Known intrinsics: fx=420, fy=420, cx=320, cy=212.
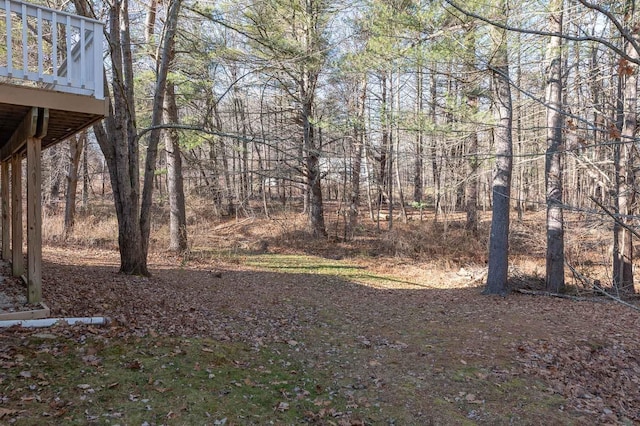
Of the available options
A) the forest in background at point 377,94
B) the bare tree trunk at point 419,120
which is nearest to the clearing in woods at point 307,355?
the forest in background at point 377,94

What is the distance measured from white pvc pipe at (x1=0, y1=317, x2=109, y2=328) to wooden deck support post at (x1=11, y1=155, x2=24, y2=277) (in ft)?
6.84

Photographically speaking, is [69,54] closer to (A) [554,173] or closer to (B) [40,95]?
(B) [40,95]

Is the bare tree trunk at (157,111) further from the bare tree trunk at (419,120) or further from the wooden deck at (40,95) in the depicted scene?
the bare tree trunk at (419,120)

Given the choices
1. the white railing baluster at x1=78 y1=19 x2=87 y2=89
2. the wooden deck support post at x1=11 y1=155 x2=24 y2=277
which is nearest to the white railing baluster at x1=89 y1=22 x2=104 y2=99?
the white railing baluster at x1=78 y1=19 x2=87 y2=89

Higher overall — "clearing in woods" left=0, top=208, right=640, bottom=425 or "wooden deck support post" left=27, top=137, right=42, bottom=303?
"wooden deck support post" left=27, top=137, right=42, bottom=303

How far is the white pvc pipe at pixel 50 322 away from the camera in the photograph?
448 centimetres

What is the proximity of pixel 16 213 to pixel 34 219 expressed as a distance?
1631 millimetres

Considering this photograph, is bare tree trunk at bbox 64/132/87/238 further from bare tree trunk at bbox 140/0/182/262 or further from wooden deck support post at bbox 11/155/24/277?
wooden deck support post at bbox 11/155/24/277

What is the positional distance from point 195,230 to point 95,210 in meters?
8.06

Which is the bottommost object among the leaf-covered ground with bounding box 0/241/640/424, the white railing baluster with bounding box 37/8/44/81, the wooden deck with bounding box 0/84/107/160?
the leaf-covered ground with bounding box 0/241/640/424

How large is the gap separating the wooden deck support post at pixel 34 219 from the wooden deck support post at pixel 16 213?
134 centimetres

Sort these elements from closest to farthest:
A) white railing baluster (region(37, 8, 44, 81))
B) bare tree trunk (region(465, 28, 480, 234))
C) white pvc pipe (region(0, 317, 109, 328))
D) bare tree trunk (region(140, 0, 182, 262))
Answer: white railing baluster (region(37, 8, 44, 81))
white pvc pipe (region(0, 317, 109, 328))
bare tree trunk (region(465, 28, 480, 234))
bare tree trunk (region(140, 0, 182, 262))

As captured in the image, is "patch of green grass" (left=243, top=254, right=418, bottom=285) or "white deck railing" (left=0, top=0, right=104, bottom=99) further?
"patch of green grass" (left=243, top=254, right=418, bottom=285)

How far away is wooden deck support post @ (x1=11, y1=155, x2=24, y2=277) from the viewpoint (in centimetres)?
605
